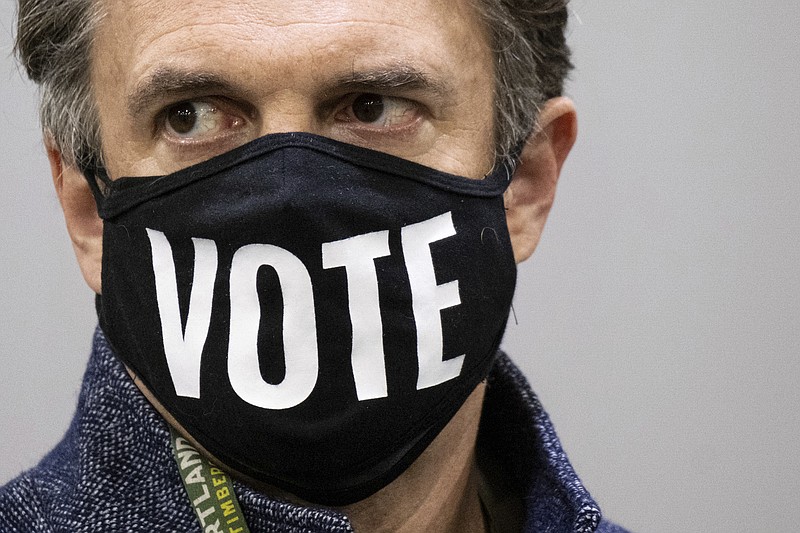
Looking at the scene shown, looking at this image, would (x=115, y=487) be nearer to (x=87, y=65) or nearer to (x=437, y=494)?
(x=437, y=494)

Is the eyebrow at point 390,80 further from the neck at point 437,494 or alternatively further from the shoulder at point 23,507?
the shoulder at point 23,507

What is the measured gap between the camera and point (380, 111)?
187 centimetres

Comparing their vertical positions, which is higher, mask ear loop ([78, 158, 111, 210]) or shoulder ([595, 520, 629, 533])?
mask ear loop ([78, 158, 111, 210])

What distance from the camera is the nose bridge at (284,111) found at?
1.75 metres

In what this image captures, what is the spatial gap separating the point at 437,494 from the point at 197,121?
68 centimetres

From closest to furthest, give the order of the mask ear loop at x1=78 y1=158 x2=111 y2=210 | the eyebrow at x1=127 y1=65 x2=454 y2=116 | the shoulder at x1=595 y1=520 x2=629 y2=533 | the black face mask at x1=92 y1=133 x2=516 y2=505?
the black face mask at x1=92 y1=133 x2=516 y2=505
the eyebrow at x1=127 y1=65 x2=454 y2=116
the mask ear loop at x1=78 y1=158 x2=111 y2=210
the shoulder at x1=595 y1=520 x2=629 y2=533

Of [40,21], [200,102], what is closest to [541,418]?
[200,102]

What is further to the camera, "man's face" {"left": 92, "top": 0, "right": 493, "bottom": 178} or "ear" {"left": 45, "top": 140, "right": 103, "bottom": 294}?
"ear" {"left": 45, "top": 140, "right": 103, "bottom": 294}

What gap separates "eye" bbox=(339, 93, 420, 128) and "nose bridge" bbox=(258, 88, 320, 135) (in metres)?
0.09

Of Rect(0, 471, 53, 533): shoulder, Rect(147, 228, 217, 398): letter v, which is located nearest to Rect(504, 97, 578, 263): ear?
Rect(147, 228, 217, 398): letter v

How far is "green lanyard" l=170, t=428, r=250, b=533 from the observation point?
176 centimetres

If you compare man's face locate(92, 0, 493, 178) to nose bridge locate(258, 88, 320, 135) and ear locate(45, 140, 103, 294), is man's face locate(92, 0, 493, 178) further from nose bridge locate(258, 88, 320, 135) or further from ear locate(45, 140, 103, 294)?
ear locate(45, 140, 103, 294)

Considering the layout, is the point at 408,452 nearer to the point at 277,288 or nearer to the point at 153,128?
the point at 277,288

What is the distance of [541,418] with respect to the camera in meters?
2.16
